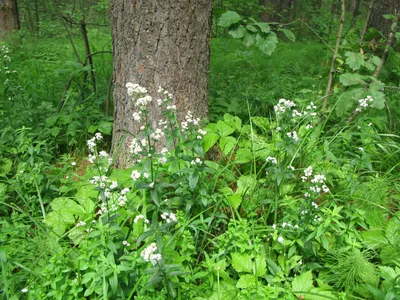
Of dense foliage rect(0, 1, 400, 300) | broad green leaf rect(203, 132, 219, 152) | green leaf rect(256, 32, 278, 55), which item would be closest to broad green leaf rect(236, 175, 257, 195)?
dense foliage rect(0, 1, 400, 300)

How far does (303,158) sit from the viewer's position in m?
2.39

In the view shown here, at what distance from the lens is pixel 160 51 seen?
2.46 m

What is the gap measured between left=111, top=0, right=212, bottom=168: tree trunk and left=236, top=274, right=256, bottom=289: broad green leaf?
1195mm

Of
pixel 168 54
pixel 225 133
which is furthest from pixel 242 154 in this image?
pixel 168 54

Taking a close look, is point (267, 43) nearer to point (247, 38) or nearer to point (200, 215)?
point (247, 38)

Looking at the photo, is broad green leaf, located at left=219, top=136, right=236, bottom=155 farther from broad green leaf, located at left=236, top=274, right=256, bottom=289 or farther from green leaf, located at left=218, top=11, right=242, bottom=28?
broad green leaf, located at left=236, top=274, right=256, bottom=289

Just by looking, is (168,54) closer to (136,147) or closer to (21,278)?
(136,147)

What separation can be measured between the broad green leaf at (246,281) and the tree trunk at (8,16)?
6965mm

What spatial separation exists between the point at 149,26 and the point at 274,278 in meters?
1.83

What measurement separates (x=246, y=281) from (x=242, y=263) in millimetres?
95

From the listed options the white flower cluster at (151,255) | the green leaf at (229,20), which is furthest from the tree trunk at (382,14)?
the white flower cluster at (151,255)

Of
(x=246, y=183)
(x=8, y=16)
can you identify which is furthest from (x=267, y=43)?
(x=8, y=16)

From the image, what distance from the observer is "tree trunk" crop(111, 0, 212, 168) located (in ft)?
7.89

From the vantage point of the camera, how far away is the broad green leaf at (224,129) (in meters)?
2.45
